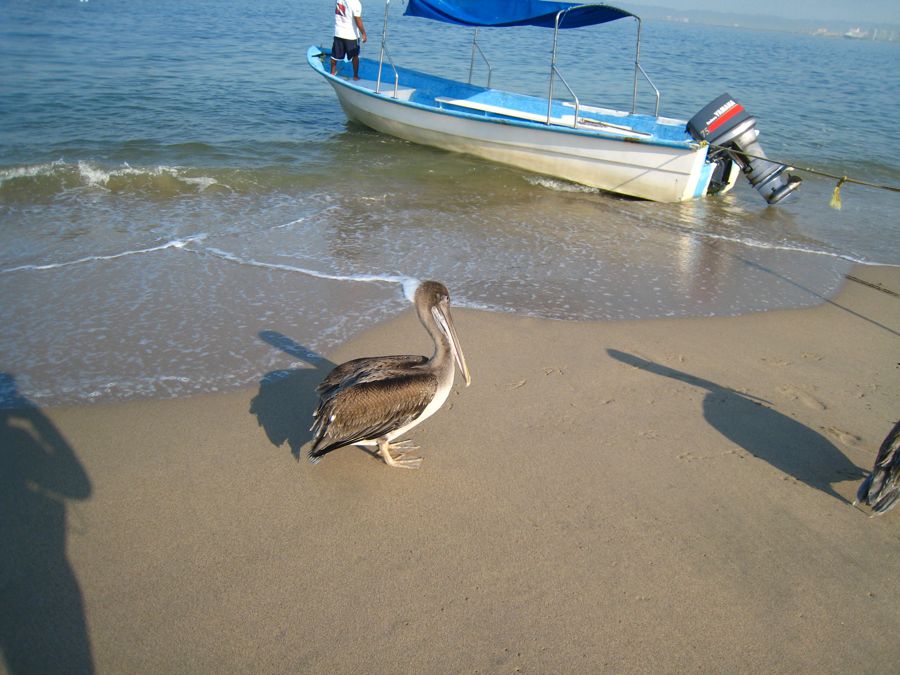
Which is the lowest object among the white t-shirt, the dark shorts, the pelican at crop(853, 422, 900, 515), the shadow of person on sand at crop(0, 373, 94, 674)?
the shadow of person on sand at crop(0, 373, 94, 674)

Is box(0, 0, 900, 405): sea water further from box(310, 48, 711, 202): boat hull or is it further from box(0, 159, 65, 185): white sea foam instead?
box(310, 48, 711, 202): boat hull

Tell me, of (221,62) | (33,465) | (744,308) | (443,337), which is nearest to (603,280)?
(744,308)

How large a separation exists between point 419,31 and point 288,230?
2512cm

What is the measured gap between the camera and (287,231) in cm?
814

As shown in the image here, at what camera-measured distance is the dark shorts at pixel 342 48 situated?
43.8 ft

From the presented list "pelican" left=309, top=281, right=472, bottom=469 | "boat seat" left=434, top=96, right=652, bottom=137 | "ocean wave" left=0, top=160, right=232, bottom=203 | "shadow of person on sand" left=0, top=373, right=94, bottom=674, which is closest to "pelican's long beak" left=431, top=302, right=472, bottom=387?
"pelican" left=309, top=281, right=472, bottom=469

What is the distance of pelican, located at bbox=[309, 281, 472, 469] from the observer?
12.2 feet

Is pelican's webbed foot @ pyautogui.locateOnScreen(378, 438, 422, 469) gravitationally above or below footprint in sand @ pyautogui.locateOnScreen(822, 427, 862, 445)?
below

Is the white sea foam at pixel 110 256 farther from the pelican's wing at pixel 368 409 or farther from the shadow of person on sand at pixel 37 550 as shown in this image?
the pelican's wing at pixel 368 409

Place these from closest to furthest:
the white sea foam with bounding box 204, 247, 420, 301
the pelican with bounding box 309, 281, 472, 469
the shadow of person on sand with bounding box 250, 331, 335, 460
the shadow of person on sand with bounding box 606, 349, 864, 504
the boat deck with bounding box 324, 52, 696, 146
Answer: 1. the pelican with bounding box 309, 281, 472, 469
2. the shadow of person on sand with bounding box 606, 349, 864, 504
3. the shadow of person on sand with bounding box 250, 331, 335, 460
4. the white sea foam with bounding box 204, 247, 420, 301
5. the boat deck with bounding box 324, 52, 696, 146

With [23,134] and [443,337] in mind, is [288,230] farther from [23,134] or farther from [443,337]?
[23,134]

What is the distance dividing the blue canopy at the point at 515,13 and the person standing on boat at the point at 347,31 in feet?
6.44

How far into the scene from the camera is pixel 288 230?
322 inches

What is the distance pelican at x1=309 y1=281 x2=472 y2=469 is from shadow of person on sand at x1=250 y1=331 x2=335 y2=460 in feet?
1.77
